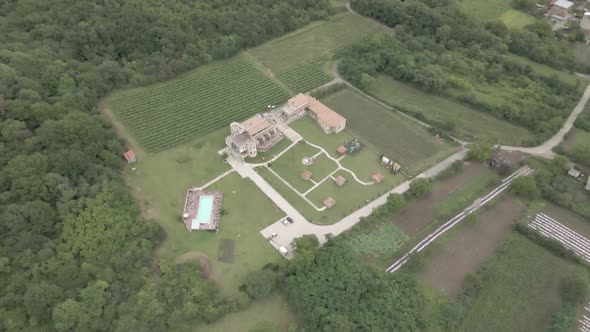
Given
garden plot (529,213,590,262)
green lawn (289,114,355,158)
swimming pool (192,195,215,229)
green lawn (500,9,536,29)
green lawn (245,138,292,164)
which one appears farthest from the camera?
green lawn (500,9,536,29)

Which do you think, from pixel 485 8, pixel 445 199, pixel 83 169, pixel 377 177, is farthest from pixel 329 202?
pixel 485 8

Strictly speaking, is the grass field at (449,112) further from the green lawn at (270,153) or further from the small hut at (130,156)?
the small hut at (130,156)

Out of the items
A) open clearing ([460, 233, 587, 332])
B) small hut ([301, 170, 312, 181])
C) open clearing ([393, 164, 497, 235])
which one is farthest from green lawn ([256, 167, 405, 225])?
open clearing ([460, 233, 587, 332])

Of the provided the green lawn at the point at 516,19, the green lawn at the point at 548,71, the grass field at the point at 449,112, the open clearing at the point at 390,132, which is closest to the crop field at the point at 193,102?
the open clearing at the point at 390,132

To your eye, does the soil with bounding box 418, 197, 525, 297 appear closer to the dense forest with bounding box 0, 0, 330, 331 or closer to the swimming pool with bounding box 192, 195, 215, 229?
the dense forest with bounding box 0, 0, 330, 331

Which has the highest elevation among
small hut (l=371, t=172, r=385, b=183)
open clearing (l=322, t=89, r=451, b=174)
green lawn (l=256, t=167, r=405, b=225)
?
open clearing (l=322, t=89, r=451, b=174)

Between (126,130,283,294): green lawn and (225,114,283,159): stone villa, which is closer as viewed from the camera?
(126,130,283,294): green lawn

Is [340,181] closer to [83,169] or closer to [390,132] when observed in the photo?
[390,132]
